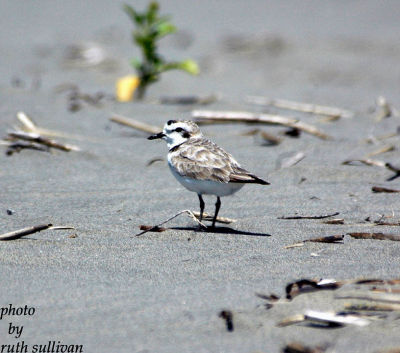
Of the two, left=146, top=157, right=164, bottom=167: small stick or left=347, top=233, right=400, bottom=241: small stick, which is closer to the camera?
left=347, top=233, right=400, bottom=241: small stick

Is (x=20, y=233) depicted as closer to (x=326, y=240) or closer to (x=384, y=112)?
(x=326, y=240)

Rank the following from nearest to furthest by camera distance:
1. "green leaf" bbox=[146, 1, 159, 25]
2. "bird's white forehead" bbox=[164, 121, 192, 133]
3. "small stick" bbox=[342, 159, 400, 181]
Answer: "bird's white forehead" bbox=[164, 121, 192, 133] → "small stick" bbox=[342, 159, 400, 181] → "green leaf" bbox=[146, 1, 159, 25]

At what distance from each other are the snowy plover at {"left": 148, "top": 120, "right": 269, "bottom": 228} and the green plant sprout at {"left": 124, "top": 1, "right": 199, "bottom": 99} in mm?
3484

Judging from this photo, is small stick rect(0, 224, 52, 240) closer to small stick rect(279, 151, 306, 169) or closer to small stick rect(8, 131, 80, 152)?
small stick rect(8, 131, 80, 152)

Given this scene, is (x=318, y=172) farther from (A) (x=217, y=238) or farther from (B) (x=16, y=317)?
(B) (x=16, y=317)

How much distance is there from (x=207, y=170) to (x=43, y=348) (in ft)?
8.66

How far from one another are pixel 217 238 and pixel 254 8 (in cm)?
1361

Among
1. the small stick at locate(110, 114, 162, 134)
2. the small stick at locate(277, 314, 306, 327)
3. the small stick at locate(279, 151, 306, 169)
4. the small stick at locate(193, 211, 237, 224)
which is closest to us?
the small stick at locate(277, 314, 306, 327)

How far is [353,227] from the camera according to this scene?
5.54m

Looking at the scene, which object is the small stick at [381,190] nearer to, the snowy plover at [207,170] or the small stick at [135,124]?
the snowy plover at [207,170]

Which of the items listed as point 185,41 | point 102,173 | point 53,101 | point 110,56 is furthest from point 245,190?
point 185,41

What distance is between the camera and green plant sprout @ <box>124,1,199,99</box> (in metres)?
9.65

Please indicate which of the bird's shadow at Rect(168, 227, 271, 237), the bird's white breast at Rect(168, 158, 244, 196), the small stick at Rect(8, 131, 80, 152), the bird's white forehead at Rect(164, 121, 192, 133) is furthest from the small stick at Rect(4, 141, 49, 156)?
the bird's shadow at Rect(168, 227, 271, 237)

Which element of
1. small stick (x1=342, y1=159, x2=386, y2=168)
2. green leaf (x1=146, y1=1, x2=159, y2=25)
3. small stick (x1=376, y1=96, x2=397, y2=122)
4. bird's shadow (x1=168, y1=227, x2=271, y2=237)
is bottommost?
bird's shadow (x1=168, y1=227, x2=271, y2=237)
